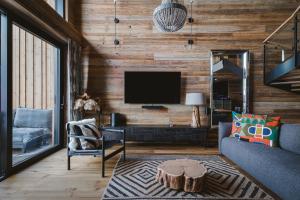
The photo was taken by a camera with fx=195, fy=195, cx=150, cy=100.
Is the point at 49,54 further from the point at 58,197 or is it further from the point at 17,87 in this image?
the point at 58,197

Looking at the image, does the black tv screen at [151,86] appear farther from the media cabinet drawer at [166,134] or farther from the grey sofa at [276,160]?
the grey sofa at [276,160]

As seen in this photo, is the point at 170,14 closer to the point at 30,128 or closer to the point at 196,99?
the point at 196,99

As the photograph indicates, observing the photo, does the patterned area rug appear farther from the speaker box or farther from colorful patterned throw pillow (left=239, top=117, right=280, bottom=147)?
the speaker box

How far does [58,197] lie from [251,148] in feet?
8.17

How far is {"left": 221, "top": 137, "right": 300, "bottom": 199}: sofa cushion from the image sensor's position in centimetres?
185

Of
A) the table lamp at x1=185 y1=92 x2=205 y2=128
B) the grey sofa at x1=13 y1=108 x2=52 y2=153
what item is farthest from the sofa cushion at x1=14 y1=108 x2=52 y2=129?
the table lamp at x1=185 y1=92 x2=205 y2=128

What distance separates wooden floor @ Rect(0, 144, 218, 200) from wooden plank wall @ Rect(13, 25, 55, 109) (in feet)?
3.59

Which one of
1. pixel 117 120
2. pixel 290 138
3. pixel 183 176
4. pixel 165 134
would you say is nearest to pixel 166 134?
pixel 165 134

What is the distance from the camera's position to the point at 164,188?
2.31 m

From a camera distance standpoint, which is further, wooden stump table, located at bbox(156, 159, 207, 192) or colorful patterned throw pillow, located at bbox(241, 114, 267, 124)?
colorful patterned throw pillow, located at bbox(241, 114, 267, 124)

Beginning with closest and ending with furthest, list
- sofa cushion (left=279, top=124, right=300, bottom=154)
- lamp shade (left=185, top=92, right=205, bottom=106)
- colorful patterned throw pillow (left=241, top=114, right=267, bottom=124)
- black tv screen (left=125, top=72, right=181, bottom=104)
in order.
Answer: sofa cushion (left=279, top=124, right=300, bottom=154)
colorful patterned throw pillow (left=241, top=114, right=267, bottom=124)
lamp shade (left=185, top=92, right=205, bottom=106)
black tv screen (left=125, top=72, right=181, bottom=104)

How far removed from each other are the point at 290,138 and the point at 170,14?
226 cm

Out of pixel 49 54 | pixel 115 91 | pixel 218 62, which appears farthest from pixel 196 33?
pixel 49 54

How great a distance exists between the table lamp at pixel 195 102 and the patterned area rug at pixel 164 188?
128 centimetres
